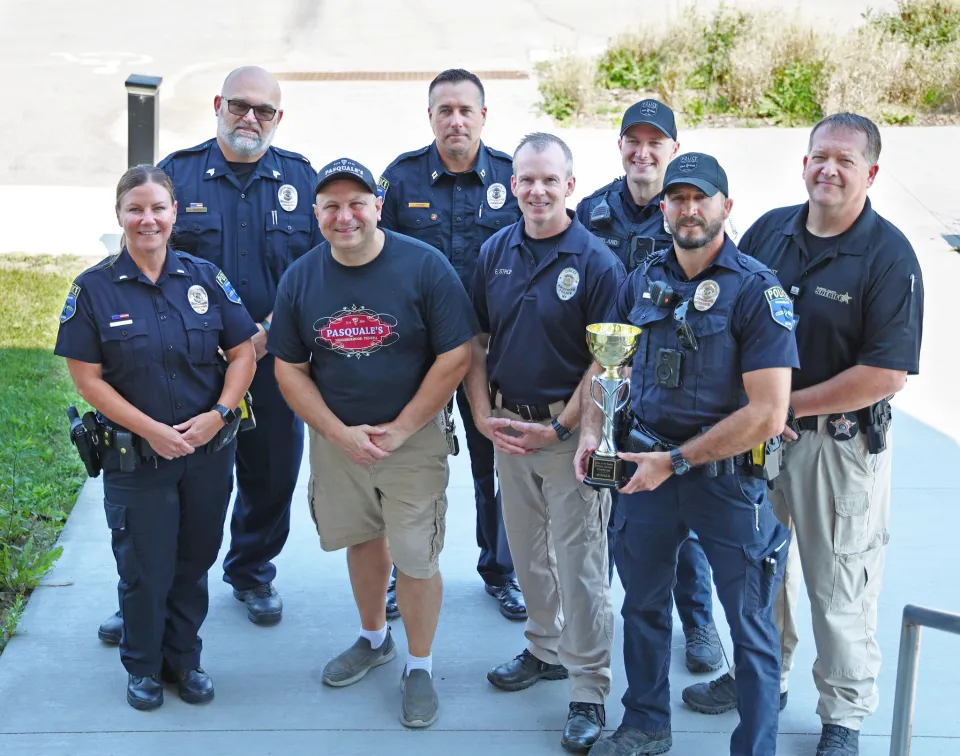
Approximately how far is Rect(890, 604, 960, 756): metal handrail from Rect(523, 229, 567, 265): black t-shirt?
77.7 inches

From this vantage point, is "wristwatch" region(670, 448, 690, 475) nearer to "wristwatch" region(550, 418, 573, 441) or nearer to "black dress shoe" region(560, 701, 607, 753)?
"wristwatch" region(550, 418, 573, 441)

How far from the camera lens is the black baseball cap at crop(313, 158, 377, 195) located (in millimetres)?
4066

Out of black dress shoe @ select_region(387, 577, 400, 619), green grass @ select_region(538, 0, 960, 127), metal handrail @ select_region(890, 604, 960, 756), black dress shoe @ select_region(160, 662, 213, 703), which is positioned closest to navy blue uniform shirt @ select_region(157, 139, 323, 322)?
black dress shoe @ select_region(387, 577, 400, 619)

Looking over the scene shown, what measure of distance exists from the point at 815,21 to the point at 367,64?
227 inches

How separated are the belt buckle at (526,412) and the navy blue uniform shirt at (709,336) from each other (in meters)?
0.52

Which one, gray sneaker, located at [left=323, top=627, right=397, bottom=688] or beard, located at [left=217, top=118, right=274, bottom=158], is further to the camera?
beard, located at [left=217, top=118, right=274, bottom=158]

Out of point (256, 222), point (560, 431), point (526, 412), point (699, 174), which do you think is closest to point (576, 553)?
point (560, 431)

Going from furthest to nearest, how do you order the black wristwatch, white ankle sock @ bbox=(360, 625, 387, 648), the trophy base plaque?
white ankle sock @ bbox=(360, 625, 387, 648) → the black wristwatch → the trophy base plaque

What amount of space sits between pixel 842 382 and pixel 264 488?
8.53 feet

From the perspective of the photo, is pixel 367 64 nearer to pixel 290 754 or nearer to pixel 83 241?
pixel 83 241

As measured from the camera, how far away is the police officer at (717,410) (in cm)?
362

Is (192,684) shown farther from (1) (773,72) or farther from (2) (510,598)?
(1) (773,72)

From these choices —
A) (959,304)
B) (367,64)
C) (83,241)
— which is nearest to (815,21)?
(367,64)

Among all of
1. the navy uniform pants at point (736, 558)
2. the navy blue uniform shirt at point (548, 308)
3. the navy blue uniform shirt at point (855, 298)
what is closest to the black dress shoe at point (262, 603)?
the navy blue uniform shirt at point (548, 308)
